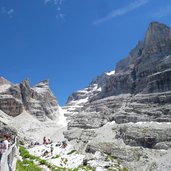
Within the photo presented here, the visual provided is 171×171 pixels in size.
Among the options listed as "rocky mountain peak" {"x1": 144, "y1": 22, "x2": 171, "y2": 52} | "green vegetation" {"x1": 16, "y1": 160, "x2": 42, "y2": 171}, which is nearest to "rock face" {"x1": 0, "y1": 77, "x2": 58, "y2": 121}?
"rocky mountain peak" {"x1": 144, "y1": 22, "x2": 171, "y2": 52}

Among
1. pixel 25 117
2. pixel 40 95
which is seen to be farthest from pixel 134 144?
pixel 40 95

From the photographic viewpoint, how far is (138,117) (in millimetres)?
83188

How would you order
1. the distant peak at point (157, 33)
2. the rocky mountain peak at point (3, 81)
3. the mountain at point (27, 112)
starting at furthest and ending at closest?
the rocky mountain peak at point (3, 81)
the distant peak at point (157, 33)
the mountain at point (27, 112)

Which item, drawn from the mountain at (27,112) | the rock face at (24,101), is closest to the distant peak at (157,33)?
the mountain at (27,112)

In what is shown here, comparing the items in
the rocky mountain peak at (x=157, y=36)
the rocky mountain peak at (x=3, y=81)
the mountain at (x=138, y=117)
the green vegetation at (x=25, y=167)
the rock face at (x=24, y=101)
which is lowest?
the green vegetation at (x=25, y=167)

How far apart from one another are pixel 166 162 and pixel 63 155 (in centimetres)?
2084

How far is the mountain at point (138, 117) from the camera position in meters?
60.6

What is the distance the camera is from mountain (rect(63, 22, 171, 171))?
199ft

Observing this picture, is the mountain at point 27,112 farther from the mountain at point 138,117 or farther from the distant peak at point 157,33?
the distant peak at point 157,33

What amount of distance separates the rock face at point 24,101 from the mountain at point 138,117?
41866mm

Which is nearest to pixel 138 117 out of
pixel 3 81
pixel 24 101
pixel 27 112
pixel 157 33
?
pixel 157 33

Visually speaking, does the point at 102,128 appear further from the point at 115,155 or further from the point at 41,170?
the point at 41,170

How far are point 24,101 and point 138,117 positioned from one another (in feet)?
291

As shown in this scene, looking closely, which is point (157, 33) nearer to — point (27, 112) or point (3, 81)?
point (27, 112)
